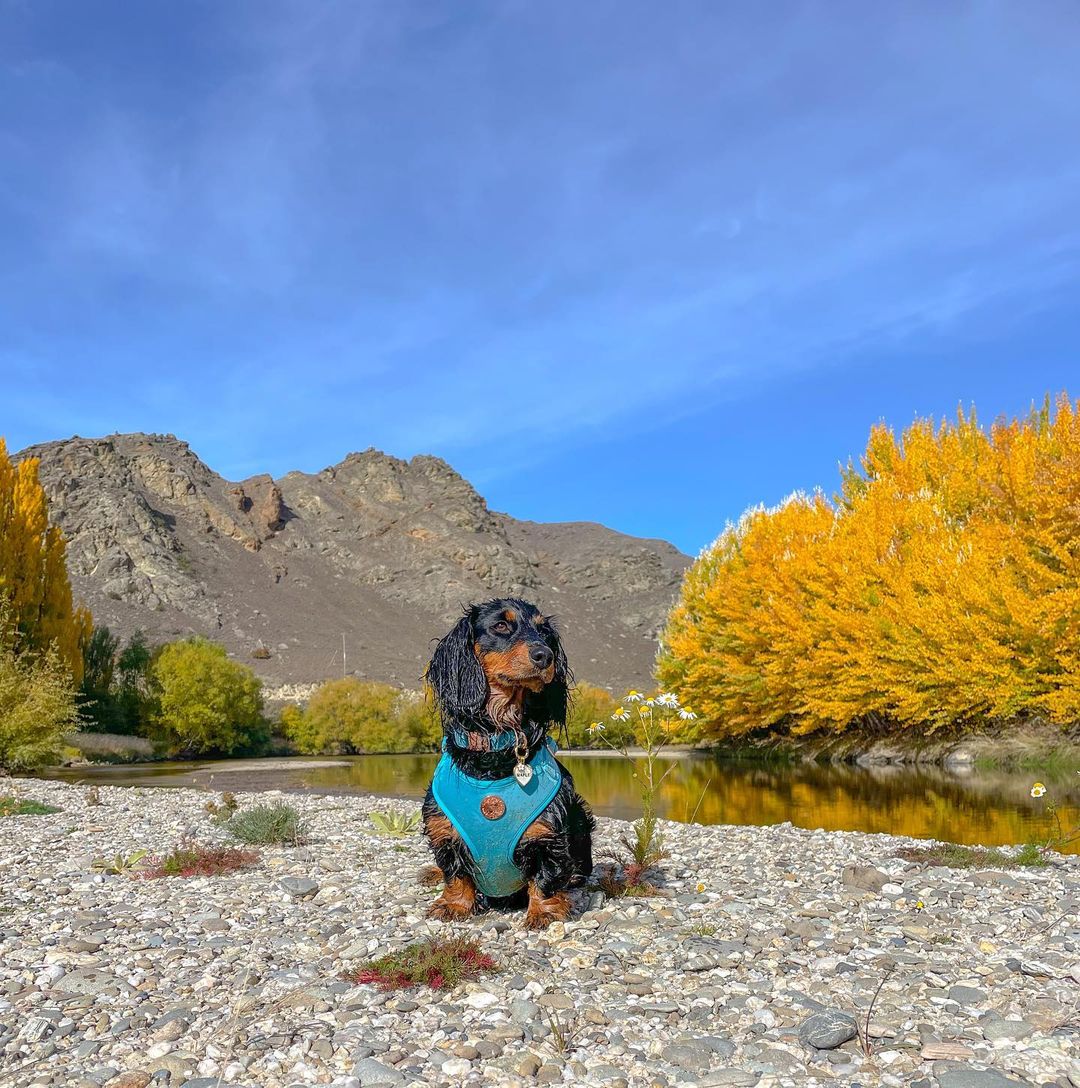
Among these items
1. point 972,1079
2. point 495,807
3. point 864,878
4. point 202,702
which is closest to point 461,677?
point 495,807

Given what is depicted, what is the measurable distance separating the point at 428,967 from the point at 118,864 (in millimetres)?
5042

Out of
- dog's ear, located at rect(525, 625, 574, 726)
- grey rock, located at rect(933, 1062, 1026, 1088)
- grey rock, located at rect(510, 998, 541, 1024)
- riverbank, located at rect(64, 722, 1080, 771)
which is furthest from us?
riverbank, located at rect(64, 722, 1080, 771)

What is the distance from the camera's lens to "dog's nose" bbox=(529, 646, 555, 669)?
16.6 ft

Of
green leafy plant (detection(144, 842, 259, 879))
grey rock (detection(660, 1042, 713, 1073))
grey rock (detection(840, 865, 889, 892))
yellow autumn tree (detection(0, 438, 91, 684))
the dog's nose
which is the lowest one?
grey rock (detection(840, 865, 889, 892))

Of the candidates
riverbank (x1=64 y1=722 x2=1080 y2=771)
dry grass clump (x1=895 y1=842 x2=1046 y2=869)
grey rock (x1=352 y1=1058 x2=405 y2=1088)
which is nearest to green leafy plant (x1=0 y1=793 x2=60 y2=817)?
grey rock (x1=352 y1=1058 x2=405 y2=1088)

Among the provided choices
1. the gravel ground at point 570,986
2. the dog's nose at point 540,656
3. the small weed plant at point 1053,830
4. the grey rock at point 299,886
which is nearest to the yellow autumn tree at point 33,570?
the grey rock at point 299,886

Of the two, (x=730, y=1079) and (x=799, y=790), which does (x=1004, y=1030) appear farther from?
(x=799, y=790)

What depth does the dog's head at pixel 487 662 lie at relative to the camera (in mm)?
5324

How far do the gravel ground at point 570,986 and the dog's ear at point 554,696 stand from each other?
55.2 inches

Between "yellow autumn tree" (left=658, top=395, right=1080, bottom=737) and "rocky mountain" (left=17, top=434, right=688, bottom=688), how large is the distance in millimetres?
46994

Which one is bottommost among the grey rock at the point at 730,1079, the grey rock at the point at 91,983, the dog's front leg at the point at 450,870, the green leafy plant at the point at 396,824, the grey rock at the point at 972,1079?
the green leafy plant at the point at 396,824

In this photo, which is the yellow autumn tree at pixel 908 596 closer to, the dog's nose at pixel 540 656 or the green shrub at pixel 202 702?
the dog's nose at pixel 540 656

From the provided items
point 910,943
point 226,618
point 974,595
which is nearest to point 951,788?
point 974,595

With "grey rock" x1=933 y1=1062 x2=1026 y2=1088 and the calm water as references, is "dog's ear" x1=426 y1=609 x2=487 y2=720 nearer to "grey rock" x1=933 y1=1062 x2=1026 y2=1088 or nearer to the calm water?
"grey rock" x1=933 y1=1062 x2=1026 y2=1088
